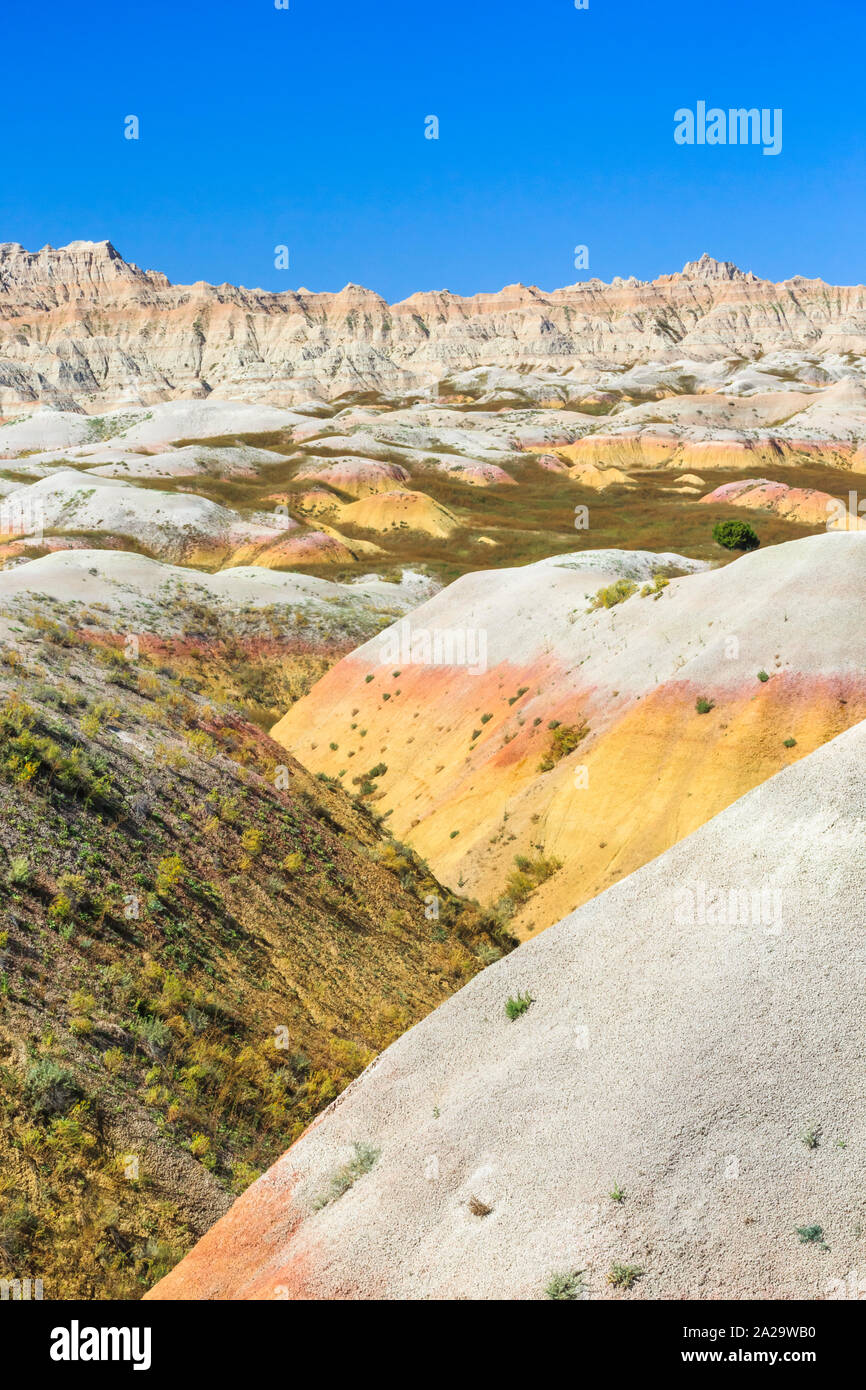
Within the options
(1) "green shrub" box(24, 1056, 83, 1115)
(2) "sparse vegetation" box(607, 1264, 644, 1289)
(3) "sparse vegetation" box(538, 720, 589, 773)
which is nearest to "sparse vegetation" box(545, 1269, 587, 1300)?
(2) "sparse vegetation" box(607, 1264, 644, 1289)

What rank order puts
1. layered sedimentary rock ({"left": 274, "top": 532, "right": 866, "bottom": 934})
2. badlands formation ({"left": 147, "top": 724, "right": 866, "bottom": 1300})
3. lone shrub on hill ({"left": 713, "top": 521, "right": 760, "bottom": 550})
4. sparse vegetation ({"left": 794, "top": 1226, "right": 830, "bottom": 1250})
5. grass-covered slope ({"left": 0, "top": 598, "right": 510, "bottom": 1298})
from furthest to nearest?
lone shrub on hill ({"left": 713, "top": 521, "right": 760, "bottom": 550}) → layered sedimentary rock ({"left": 274, "top": 532, "right": 866, "bottom": 934}) → grass-covered slope ({"left": 0, "top": 598, "right": 510, "bottom": 1298}) → badlands formation ({"left": 147, "top": 724, "right": 866, "bottom": 1300}) → sparse vegetation ({"left": 794, "top": 1226, "right": 830, "bottom": 1250})

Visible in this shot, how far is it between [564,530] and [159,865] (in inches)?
2831

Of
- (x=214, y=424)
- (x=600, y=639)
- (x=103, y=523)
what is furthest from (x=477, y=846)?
(x=214, y=424)

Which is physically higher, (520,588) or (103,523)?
(103,523)

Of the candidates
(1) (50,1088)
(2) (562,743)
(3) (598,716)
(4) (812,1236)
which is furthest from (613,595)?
(4) (812,1236)

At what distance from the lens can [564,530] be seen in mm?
84875

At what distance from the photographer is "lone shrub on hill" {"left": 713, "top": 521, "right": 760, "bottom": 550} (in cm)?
6950

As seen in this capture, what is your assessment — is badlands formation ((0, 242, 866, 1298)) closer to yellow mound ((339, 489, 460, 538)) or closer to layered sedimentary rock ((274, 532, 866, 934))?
layered sedimentary rock ((274, 532, 866, 934))

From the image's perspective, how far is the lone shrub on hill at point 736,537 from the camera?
69.5 m

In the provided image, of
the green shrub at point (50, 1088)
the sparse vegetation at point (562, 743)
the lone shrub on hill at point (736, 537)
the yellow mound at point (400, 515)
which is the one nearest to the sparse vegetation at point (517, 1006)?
the green shrub at point (50, 1088)

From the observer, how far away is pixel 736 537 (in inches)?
2736

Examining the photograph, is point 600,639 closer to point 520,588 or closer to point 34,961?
point 520,588

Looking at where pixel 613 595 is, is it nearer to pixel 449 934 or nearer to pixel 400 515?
pixel 449 934
